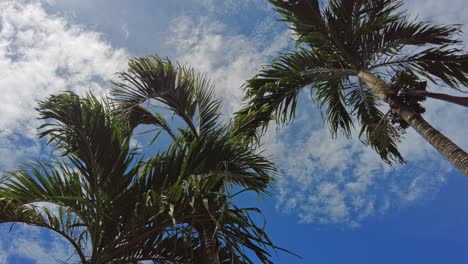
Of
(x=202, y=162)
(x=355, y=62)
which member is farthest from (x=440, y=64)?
(x=202, y=162)

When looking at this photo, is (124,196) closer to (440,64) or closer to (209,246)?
(209,246)

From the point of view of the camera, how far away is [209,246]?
11.3 feet

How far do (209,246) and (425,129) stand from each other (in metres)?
3.03

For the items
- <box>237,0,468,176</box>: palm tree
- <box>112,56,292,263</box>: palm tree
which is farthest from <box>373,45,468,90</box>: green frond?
<box>112,56,292,263</box>: palm tree

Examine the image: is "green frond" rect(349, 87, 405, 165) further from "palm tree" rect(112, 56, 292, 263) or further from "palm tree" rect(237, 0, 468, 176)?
"palm tree" rect(112, 56, 292, 263)

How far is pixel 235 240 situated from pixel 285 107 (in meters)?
3.62

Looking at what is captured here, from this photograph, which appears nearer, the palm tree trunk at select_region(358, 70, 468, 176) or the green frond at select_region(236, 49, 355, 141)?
the palm tree trunk at select_region(358, 70, 468, 176)

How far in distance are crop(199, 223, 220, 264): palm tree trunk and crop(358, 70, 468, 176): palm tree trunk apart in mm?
2602

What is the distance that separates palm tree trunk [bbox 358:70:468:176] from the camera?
3.75 m

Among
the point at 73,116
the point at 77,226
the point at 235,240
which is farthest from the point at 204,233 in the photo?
the point at 73,116

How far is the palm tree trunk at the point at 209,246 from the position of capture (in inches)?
133

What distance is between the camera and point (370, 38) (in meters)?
5.78

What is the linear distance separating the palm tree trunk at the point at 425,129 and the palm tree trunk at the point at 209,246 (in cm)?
260

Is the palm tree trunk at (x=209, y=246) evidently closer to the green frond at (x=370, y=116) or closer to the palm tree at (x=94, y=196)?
the palm tree at (x=94, y=196)
